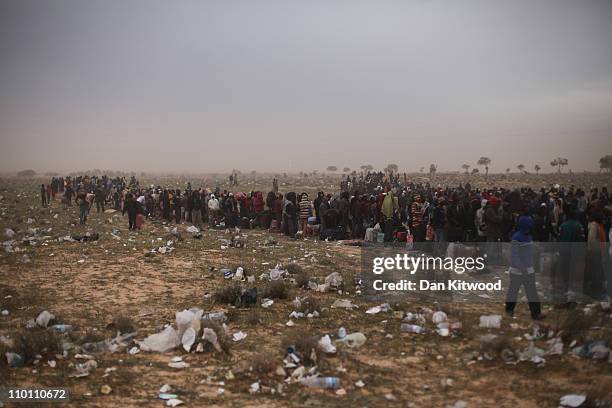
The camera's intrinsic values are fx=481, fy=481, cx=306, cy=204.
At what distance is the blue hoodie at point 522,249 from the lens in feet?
23.8

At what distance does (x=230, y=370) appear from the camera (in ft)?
19.5

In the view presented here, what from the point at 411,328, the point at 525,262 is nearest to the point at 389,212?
the point at 525,262

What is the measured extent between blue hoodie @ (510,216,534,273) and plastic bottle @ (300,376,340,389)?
11.6 ft

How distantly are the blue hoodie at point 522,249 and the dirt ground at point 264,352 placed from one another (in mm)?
853

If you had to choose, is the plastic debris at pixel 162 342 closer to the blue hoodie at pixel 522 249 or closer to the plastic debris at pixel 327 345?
the plastic debris at pixel 327 345

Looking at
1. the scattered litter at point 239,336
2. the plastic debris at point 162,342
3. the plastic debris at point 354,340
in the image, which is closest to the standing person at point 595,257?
the plastic debris at point 354,340

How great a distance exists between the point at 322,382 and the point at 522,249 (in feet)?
12.4

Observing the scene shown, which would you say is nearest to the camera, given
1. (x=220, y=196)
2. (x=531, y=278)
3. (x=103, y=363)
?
(x=103, y=363)

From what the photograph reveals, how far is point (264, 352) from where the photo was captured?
650cm

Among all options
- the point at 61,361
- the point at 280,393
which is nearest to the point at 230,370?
the point at 280,393

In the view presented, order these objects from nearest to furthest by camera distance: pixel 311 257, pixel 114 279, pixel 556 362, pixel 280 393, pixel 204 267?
pixel 280 393 → pixel 556 362 → pixel 114 279 → pixel 204 267 → pixel 311 257

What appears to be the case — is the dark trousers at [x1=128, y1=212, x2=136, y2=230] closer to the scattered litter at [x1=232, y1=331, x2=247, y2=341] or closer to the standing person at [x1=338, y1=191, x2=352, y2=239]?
the standing person at [x1=338, y1=191, x2=352, y2=239]

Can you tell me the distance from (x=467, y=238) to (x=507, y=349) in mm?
6467

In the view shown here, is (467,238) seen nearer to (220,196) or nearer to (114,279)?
(114,279)
